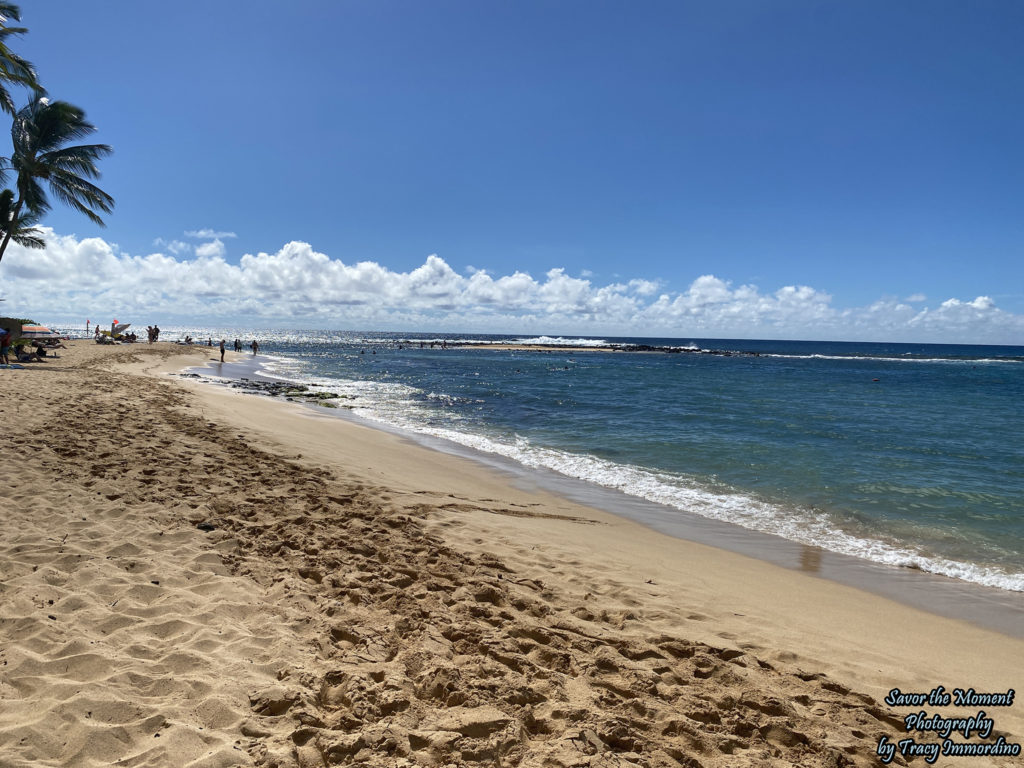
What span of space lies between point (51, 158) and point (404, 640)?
31582 millimetres

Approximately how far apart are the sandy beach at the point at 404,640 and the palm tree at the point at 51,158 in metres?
23.9

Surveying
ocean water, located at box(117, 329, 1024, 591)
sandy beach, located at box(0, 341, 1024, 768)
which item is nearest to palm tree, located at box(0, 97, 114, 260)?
ocean water, located at box(117, 329, 1024, 591)

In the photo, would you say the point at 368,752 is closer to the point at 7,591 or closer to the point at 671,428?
the point at 7,591

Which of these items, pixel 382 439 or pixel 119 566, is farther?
pixel 382 439

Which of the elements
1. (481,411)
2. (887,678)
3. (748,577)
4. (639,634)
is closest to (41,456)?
(639,634)

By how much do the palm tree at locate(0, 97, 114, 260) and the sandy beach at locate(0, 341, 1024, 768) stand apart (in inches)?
940

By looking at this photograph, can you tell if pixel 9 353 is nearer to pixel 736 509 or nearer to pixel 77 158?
pixel 77 158

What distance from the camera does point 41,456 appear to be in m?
7.25

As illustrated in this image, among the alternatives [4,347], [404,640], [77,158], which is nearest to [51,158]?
[77,158]

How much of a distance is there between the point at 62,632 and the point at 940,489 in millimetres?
15042

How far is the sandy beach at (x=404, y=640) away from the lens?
299 cm

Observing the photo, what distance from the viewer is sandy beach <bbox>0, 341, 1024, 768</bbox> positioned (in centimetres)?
299

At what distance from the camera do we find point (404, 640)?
161 inches

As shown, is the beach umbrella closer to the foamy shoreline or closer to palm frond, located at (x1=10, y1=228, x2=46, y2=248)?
palm frond, located at (x1=10, y1=228, x2=46, y2=248)
